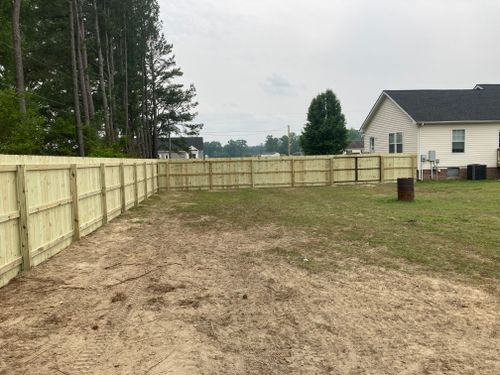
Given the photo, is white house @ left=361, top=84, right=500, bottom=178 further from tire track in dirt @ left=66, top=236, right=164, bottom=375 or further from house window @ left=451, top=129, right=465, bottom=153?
tire track in dirt @ left=66, top=236, right=164, bottom=375

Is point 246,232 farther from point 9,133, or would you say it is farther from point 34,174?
point 9,133

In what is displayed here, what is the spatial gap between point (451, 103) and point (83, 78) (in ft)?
69.4

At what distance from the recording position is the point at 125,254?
658 cm

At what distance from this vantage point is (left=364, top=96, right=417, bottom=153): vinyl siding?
883 inches

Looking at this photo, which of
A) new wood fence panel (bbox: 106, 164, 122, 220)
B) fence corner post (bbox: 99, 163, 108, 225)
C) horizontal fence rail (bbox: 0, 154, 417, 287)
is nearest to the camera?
horizontal fence rail (bbox: 0, 154, 417, 287)

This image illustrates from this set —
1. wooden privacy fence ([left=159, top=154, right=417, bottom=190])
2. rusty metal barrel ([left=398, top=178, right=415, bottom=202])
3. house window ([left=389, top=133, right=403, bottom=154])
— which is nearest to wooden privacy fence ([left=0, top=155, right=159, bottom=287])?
rusty metal barrel ([left=398, top=178, right=415, bottom=202])

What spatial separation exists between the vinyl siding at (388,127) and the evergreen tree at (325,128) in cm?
610

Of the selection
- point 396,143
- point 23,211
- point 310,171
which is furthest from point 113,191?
point 396,143

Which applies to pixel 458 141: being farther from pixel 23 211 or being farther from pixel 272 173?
pixel 23 211

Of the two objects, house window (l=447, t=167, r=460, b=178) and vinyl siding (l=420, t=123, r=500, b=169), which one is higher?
vinyl siding (l=420, t=123, r=500, b=169)

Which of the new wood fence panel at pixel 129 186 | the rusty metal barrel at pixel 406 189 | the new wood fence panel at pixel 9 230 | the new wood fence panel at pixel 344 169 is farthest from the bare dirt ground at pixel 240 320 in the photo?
the new wood fence panel at pixel 344 169

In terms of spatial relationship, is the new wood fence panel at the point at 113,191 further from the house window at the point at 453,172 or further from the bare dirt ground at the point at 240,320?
the house window at the point at 453,172

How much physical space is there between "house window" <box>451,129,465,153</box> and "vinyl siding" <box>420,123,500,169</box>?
172 mm

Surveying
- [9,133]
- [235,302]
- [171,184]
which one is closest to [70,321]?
[235,302]
